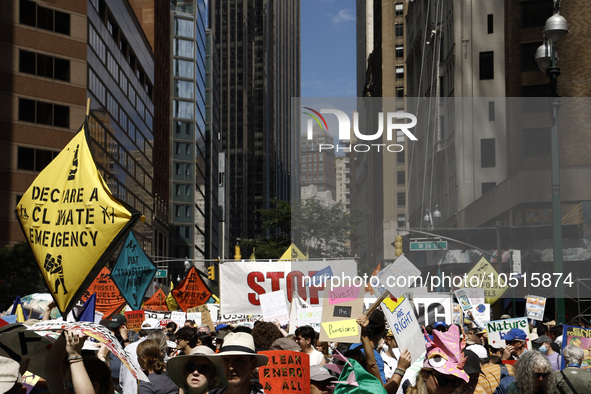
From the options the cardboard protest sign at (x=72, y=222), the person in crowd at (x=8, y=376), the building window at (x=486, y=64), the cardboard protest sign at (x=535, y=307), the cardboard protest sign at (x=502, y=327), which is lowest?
the cardboard protest sign at (x=535, y=307)

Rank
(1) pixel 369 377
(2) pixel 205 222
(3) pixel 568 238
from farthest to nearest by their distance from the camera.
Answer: (2) pixel 205 222, (3) pixel 568 238, (1) pixel 369 377

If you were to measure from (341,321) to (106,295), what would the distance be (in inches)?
352

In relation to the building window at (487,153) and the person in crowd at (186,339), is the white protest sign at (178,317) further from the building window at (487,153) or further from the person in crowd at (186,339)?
the person in crowd at (186,339)

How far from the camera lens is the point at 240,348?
5.66 metres

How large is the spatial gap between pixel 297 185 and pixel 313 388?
1608 cm

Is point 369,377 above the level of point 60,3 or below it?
below

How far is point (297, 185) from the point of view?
22344 millimetres

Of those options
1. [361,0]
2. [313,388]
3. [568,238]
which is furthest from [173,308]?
[361,0]

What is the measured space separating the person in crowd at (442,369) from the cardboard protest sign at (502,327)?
678 cm

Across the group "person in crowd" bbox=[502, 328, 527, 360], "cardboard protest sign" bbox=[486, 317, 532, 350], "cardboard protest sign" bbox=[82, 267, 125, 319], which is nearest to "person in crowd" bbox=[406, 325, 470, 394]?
"person in crowd" bbox=[502, 328, 527, 360]

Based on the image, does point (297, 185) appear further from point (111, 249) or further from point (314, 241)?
point (111, 249)

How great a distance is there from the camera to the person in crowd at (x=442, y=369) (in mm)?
5539

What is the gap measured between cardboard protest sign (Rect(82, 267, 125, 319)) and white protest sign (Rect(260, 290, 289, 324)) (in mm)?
4098

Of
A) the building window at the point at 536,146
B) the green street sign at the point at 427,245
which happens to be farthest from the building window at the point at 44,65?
the green street sign at the point at 427,245
